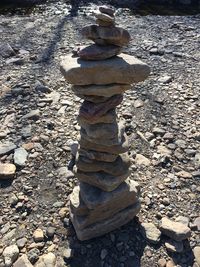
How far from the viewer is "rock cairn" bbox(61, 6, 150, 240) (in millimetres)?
2838

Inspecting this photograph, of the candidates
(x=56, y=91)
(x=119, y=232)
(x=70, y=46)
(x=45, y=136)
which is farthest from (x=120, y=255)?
(x=70, y=46)

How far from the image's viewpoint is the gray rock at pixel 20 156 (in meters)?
4.39

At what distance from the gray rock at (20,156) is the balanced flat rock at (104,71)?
1801 mm

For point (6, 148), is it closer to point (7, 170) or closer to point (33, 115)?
point (7, 170)

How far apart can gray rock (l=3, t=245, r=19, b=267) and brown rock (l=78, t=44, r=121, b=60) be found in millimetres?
1920

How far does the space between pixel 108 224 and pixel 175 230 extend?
2.13 ft

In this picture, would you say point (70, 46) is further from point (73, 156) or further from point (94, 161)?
point (94, 161)

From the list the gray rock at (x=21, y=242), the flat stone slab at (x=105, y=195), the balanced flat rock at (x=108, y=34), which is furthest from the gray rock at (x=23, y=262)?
the balanced flat rock at (x=108, y=34)

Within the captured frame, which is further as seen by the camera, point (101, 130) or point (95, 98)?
point (101, 130)

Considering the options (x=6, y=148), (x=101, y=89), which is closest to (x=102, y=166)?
(x=101, y=89)

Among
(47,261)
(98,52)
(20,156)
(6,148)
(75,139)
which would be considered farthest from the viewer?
(75,139)

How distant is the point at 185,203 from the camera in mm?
3998

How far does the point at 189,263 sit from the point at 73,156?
1823 millimetres

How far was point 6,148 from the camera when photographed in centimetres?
462
